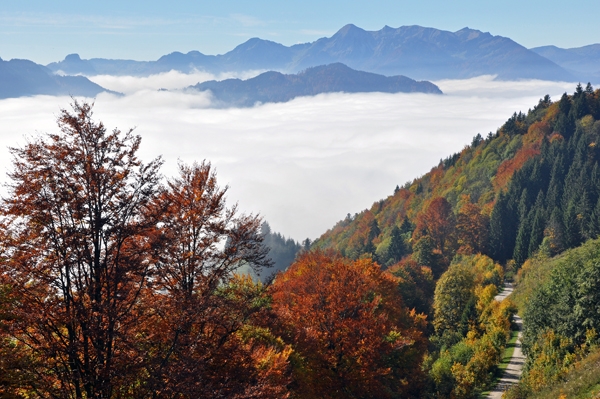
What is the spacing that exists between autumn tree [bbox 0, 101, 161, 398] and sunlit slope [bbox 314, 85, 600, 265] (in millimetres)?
60575

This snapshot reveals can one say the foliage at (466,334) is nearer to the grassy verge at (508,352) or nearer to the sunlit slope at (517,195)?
the grassy verge at (508,352)

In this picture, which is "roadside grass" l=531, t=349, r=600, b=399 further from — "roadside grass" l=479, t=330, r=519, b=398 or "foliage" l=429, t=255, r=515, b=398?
"roadside grass" l=479, t=330, r=519, b=398

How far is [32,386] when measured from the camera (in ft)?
34.4

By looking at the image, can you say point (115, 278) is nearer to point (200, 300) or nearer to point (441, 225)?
point (200, 300)

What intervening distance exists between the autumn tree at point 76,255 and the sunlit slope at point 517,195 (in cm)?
6058

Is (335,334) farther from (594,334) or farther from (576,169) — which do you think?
(576,169)

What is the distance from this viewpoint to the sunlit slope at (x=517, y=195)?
220 ft

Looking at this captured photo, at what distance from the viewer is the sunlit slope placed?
66938mm

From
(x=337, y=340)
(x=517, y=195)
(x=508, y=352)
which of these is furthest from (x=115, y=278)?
(x=517, y=195)

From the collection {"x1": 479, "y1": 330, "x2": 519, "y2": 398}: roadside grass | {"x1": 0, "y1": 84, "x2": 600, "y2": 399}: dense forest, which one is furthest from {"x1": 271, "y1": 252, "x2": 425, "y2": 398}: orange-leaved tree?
{"x1": 479, "y1": 330, "x2": 519, "y2": 398}: roadside grass

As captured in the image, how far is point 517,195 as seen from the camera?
81.6m

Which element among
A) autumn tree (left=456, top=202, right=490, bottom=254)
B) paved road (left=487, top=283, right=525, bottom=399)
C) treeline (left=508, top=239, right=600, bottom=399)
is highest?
treeline (left=508, top=239, right=600, bottom=399)

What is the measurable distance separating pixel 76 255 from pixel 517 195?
80831 millimetres

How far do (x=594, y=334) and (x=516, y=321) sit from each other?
57.7 feet
